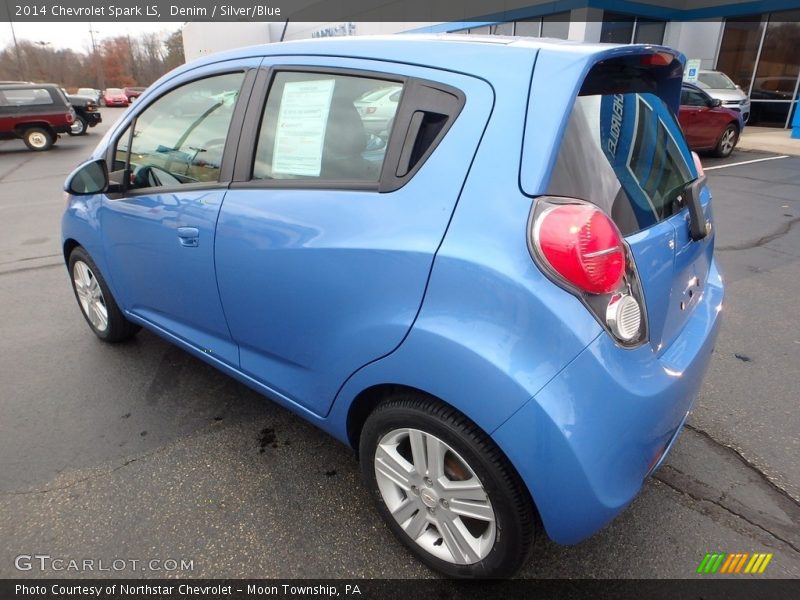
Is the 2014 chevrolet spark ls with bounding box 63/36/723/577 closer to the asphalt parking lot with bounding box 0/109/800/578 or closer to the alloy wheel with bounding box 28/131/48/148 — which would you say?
the asphalt parking lot with bounding box 0/109/800/578

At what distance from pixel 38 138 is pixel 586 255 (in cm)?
1846

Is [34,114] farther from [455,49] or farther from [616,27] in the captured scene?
[616,27]

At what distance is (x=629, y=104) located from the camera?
183 cm

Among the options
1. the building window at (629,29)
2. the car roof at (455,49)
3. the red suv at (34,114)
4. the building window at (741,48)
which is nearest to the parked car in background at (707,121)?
the building window at (629,29)

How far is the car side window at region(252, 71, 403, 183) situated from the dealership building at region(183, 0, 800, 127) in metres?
15.9

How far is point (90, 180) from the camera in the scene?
2.87 m

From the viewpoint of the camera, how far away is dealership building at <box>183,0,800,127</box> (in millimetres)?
16344

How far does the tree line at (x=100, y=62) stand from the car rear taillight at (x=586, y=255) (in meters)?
63.2

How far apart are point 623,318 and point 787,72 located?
1978cm

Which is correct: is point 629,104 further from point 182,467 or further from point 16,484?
point 16,484

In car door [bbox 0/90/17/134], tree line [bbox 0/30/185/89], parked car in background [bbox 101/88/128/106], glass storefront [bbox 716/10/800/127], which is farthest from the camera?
tree line [bbox 0/30/185/89]

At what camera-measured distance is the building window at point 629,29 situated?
57.2 feet

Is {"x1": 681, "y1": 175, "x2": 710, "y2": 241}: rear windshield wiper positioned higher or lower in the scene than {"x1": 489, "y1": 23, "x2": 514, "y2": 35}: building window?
lower

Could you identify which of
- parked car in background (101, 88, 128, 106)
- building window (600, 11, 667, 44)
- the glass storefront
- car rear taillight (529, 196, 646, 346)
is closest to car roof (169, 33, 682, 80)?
car rear taillight (529, 196, 646, 346)
